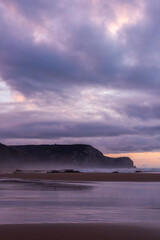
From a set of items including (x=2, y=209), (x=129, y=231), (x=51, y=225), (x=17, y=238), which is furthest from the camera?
(x=2, y=209)

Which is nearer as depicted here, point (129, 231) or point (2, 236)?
point (2, 236)

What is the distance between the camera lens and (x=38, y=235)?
309 inches

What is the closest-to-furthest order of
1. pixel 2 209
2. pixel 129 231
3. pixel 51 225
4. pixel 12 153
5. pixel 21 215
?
pixel 129 231
pixel 51 225
pixel 21 215
pixel 2 209
pixel 12 153

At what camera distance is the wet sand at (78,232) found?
7.71 m

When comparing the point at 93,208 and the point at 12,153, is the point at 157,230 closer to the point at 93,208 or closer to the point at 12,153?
the point at 93,208

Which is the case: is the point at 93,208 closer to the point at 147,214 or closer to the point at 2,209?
the point at 147,214

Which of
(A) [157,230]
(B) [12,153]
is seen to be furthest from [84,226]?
(B) [12,153]

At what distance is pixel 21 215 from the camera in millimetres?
10906

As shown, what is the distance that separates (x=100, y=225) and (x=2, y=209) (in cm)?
510

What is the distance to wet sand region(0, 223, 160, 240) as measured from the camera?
7707 millimetres

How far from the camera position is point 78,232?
8188 millimetres

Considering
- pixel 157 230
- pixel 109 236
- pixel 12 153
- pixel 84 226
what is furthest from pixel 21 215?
pixel 12 153

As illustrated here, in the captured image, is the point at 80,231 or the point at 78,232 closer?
the point at 78,232

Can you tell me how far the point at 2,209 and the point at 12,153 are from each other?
183 metres
